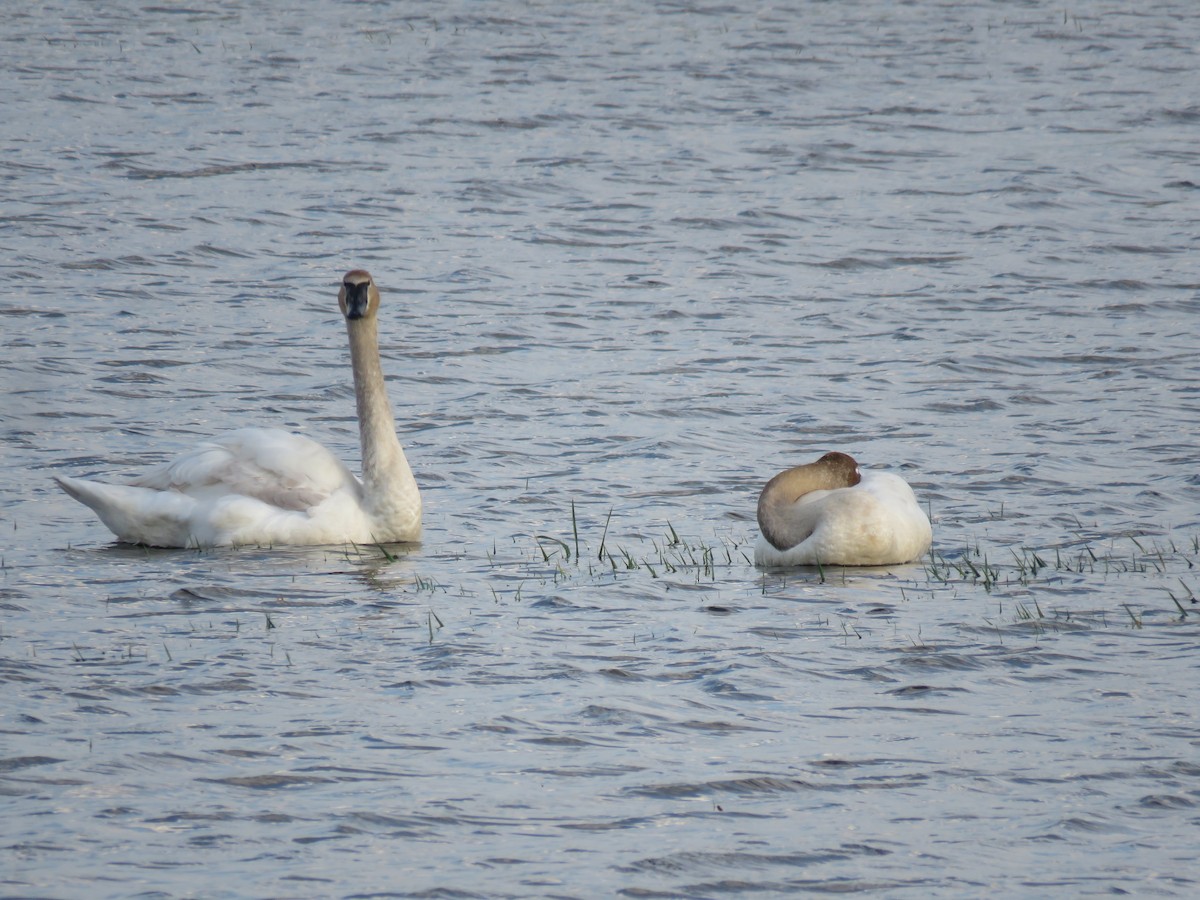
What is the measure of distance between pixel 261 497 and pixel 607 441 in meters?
3.11

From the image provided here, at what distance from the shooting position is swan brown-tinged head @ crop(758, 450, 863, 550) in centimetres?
1050

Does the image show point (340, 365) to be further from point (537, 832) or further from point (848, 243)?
point (537, 832)

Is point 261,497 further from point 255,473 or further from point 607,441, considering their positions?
point 607,441

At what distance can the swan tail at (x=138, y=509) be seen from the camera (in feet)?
35.9

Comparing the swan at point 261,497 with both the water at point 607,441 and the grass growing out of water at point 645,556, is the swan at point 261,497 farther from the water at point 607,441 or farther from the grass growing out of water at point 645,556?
the grass growing out of water at point 645,556

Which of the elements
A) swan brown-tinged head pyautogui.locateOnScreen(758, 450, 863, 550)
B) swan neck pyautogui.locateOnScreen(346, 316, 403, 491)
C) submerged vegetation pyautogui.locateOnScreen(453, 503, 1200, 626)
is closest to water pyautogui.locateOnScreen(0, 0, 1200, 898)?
submerged vegetation pyautogui.locateOnScreen(453, 503, 1200, 626)

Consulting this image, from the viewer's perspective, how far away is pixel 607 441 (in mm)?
13570

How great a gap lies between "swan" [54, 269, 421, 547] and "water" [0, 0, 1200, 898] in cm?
18

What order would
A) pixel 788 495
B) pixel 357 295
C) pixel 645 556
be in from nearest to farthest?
pixel 645 556, pixel 788 495, pixel 357 295

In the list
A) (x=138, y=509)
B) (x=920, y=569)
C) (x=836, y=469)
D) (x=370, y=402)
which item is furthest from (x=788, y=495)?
(x=138, y=509)

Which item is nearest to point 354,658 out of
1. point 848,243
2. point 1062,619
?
point 1062,619

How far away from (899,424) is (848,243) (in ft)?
20.5

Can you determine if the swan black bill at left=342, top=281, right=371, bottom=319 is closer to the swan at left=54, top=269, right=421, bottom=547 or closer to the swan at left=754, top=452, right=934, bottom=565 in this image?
the swan at left=54, top=269, right=421, bottom=547

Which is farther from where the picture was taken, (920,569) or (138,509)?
(138,509)
